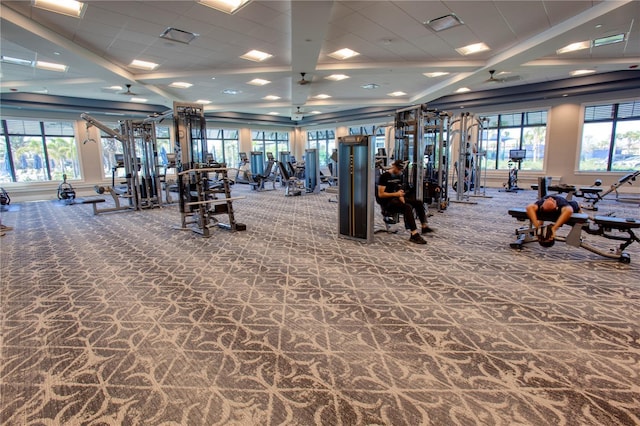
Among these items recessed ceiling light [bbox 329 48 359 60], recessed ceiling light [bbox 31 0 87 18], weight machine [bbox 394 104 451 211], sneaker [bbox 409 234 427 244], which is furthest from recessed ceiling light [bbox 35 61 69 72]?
sneaker [bbox 409 234 427 244]

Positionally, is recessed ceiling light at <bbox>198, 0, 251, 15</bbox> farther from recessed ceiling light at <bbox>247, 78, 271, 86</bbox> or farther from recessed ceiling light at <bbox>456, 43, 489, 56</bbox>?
recessed ceiling light at <bbox>456, 43, 489, 56</bbox>

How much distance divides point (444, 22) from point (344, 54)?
227 centimetres

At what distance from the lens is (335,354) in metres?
2.06

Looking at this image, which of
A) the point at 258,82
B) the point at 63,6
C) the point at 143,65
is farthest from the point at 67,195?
the point at 63,6

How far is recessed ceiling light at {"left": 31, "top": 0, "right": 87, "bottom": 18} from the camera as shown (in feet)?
14.4

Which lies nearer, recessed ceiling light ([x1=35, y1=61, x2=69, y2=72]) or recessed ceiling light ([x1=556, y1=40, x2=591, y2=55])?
recessed ceiling light ([x1=556, y1=40, x2=591, y2=55])

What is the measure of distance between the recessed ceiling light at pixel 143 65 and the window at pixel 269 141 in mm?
9755

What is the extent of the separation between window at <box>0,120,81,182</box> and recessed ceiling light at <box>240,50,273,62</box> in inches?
346

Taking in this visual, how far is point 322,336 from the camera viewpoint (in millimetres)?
2273

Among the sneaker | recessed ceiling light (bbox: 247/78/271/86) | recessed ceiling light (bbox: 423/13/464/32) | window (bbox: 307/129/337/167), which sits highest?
recessed ceiling light (bbox: 247/78/271/86)

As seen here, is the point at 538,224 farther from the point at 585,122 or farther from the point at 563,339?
the point at 585,122

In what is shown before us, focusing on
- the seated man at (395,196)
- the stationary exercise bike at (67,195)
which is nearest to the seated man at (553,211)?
the seated man at (395,196)

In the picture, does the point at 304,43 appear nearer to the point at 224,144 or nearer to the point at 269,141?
the point at 224,144

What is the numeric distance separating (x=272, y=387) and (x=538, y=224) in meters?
3.84
